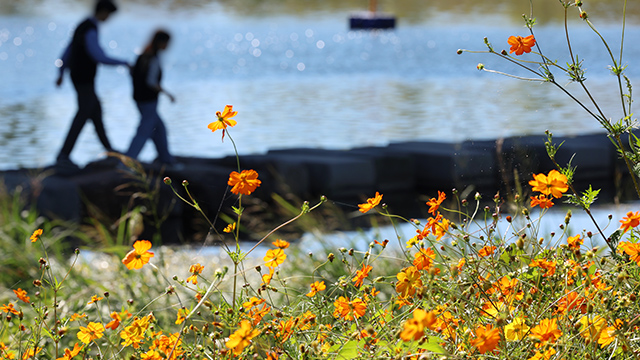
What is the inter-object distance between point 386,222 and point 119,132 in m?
8.60

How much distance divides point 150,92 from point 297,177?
5.75 ft

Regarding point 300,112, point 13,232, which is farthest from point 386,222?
point 300,112

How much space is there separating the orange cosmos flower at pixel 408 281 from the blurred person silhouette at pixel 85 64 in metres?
6.50

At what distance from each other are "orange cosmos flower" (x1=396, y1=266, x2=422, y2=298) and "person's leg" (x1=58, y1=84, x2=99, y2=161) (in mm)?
7056

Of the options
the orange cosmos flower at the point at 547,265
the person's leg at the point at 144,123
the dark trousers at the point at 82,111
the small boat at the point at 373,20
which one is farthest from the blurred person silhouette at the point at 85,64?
the small boat at the point at 373,20

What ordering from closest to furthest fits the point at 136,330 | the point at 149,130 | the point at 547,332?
the point at 547,332 → the point at 136,330 → the point at 149,130

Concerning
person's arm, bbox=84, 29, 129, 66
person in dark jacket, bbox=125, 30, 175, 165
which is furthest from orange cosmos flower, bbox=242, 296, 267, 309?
person's arm, bbox=84, 29, 129, 66

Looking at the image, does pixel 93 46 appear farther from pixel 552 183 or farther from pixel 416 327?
pixel 416 327

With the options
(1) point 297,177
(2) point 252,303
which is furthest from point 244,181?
(1) point 297,177

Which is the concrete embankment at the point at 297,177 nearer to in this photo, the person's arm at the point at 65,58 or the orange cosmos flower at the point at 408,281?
the person's arm at the point at 65,58

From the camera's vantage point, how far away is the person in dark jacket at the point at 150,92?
292 inches

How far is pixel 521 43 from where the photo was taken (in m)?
1.57

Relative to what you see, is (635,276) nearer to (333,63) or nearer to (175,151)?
(175,151)

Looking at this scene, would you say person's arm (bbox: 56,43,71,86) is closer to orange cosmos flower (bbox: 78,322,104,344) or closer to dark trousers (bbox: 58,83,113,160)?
dark trousers (bbox: 58,83,113,160)
